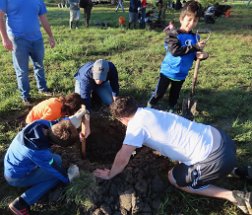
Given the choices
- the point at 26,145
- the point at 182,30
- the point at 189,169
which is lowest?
the point at 189,169

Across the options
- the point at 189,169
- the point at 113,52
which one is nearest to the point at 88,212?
the point at 189,169

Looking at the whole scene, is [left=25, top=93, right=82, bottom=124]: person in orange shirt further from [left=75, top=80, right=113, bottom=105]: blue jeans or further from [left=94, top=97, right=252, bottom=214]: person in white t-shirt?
[left=94, top=97, right=252, bottom=214]: person in white t-shirt

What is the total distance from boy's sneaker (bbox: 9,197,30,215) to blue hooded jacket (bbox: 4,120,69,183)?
0.25 meters

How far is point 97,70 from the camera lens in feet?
15.8

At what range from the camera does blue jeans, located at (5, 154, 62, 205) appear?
3.68 metres

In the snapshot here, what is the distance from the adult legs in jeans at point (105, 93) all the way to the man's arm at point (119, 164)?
5.78 ft

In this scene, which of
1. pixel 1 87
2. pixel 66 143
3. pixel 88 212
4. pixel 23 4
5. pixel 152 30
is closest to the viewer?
pixel 66 143

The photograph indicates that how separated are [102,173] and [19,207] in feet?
2.95

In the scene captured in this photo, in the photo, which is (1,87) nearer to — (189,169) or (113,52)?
(113,52)

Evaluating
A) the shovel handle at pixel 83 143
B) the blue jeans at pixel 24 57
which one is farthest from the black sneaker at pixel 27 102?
the shovel handle at pixel 83 143

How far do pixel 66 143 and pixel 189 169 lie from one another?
1242 mm

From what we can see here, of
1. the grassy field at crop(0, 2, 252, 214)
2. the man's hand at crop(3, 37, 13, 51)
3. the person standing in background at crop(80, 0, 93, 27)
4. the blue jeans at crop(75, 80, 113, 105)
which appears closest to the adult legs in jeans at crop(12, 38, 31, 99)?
the man's hand at crop(3, 37, 13, 51)

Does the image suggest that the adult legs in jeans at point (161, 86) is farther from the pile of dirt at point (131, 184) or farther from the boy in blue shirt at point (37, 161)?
the boy in blue shirt at point (37, 161)

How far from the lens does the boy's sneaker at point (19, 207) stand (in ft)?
11.8
